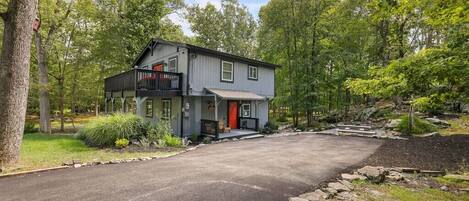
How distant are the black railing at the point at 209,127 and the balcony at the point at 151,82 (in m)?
2.05

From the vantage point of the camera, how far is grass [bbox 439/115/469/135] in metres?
12.3

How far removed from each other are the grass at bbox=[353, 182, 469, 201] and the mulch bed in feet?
6.78

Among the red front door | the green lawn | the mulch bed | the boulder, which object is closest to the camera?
the boulder

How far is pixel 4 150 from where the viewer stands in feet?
20.9

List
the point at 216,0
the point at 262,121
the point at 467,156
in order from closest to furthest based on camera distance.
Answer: the point at 467,156 → the point at 262,121 → the point at 216,0

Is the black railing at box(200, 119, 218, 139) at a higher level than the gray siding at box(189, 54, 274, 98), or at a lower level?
lower

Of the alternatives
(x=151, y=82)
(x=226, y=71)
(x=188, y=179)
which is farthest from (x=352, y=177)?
(x=226, y=71)

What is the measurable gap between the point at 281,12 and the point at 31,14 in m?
14.9

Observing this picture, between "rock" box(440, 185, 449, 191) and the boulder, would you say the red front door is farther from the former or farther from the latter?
"rock" box(440, 185, 449, 191)

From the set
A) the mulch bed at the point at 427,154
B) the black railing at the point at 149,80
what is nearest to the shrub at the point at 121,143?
the black railing at the point at 149,80

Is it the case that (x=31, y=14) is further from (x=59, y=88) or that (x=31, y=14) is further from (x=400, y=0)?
(x=59, y=88)

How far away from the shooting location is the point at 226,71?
14.7m

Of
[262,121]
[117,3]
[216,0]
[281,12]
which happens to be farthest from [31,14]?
[216,0]

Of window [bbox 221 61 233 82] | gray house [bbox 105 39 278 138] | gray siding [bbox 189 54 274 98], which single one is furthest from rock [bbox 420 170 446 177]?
window [bbox 221 61 233 82]
